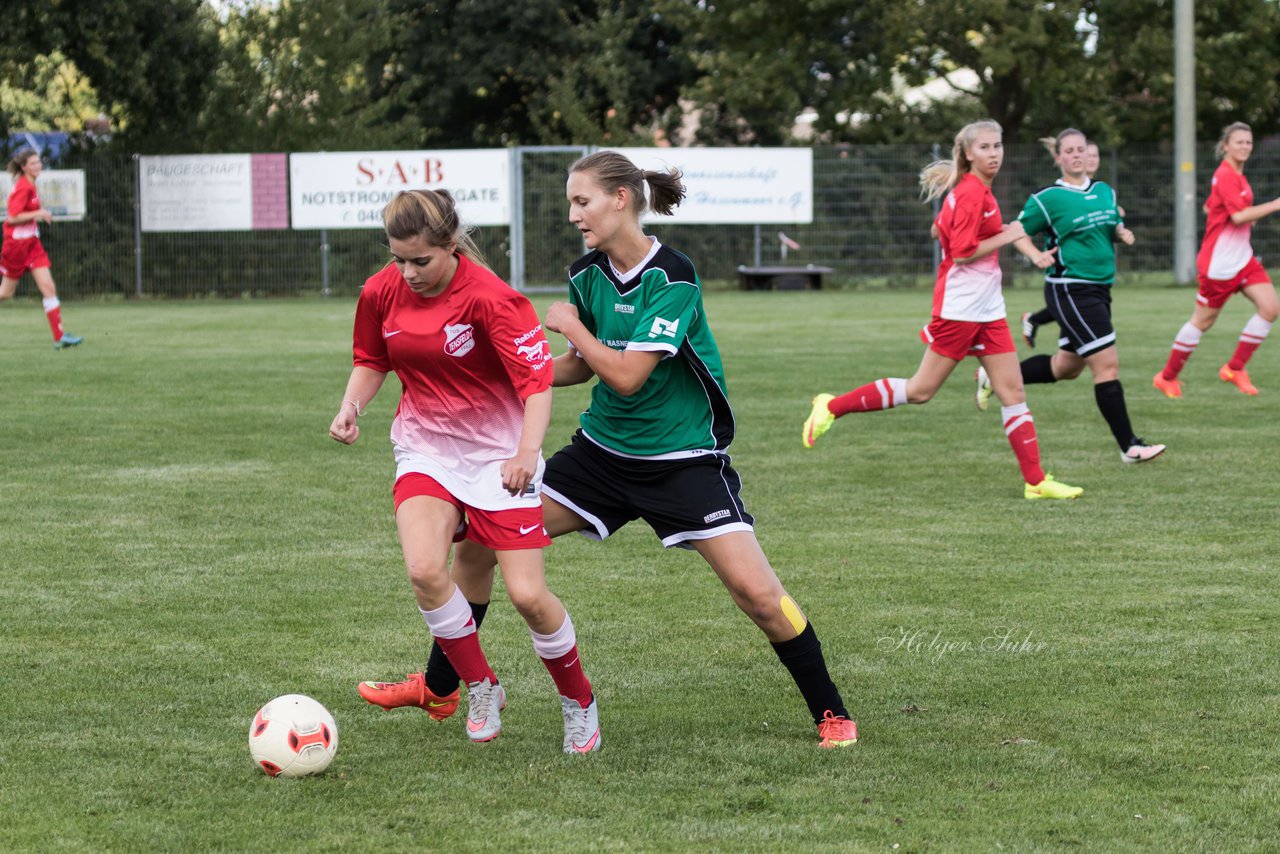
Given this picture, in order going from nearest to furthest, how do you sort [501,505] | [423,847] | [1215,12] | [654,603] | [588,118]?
[423,847] < [501,505] < [654,603] < [1215,12] < [588,118]

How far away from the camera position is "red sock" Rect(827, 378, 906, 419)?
959cm

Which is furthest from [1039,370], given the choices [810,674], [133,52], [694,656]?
[133,52]

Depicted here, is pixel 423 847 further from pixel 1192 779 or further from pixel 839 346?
pixel 839 346

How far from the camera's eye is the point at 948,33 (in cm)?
3164

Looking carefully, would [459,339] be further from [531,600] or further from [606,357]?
[531,600]

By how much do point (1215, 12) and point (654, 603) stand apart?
2836cm

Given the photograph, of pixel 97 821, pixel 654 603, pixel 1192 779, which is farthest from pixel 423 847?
pixel 654 603

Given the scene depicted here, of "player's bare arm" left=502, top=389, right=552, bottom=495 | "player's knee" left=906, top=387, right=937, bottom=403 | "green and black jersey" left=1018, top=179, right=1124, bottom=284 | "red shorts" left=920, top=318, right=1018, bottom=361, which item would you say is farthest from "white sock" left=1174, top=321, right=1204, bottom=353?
"player's bare arm" left=502, top=389, right=552, bottom=495

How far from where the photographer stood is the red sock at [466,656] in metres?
4.68

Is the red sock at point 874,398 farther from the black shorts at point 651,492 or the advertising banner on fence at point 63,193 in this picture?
the advertising banner on fence at point 63,193

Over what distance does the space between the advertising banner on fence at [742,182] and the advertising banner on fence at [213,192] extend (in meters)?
6.07

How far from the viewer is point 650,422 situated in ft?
15.6

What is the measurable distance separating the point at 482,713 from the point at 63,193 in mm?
26166

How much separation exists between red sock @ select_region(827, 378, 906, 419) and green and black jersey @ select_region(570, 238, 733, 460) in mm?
4817
